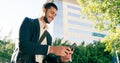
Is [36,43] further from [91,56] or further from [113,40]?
[91,56]

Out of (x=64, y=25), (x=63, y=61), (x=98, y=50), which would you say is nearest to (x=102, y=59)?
(x=98, y=50)

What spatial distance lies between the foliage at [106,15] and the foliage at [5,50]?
2146 cm

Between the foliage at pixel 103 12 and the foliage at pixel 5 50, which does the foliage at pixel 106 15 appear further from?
the foliage at pixel 5 50

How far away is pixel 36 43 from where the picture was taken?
2363 millimetres

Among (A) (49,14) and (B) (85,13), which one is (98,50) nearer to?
(B) (85,13)

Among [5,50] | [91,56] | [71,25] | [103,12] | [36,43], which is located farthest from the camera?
[71,25]

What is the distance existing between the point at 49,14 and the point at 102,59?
37.3 metres

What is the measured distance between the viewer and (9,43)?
42.6m

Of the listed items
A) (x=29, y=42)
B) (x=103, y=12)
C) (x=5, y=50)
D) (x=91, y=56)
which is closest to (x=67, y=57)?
(x=29, y=42)

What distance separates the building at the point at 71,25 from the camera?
3701 inches

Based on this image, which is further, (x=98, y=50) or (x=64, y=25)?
(x=64, y=25)

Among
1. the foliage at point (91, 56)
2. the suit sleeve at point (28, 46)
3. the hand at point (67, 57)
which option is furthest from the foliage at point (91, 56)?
the suit sleeve at point (28, 46)

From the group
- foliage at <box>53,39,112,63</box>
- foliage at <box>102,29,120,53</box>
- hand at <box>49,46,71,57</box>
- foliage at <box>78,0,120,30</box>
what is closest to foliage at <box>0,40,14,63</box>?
foliage at <box>53,39,112,63</box>

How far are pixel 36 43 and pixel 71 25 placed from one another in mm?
92791
